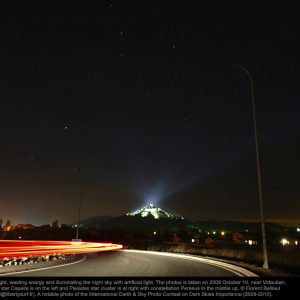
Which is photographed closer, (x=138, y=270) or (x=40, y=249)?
(x=138, y=270)

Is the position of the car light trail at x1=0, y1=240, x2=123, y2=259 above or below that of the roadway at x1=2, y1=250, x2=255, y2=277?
above

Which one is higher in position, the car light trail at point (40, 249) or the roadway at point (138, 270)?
the car light trail at point (40, 249)

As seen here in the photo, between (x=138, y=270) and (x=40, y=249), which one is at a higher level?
(x=40, y=249)

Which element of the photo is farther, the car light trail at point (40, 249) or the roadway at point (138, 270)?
the car light trail at point (40, 249)

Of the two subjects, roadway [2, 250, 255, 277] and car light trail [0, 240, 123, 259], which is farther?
car light trail [0, 240, 123, 259]
